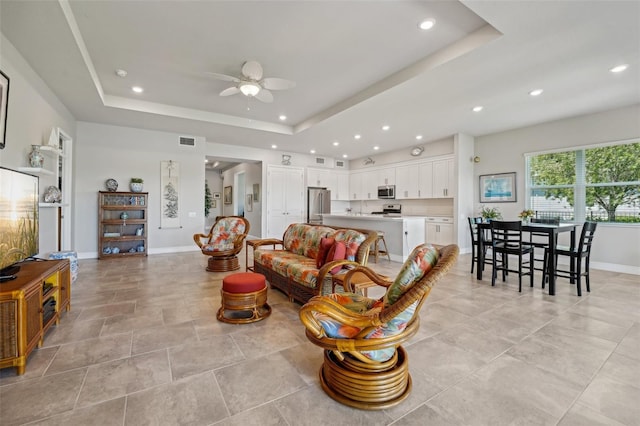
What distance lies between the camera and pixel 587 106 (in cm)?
483

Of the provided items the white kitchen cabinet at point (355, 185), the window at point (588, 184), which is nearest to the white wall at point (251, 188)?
the white kitchen cabinet at point (355, 185)

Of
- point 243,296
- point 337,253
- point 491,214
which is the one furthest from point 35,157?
point 491,214

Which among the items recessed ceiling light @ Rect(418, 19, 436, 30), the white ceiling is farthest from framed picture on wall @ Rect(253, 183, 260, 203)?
recessed ceiling light @ Rect(418, 19, 436, 30)

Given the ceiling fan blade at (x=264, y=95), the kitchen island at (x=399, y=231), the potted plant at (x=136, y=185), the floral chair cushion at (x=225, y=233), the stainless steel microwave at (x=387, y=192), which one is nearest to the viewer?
the ceiling fan blade at (x=264, y=95)

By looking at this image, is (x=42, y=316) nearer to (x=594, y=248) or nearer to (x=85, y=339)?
(x=85, y=339)

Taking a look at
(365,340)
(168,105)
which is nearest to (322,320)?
(365,340)

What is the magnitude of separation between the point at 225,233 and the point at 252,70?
111 inches

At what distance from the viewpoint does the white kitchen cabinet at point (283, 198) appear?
Result: 8586 mm

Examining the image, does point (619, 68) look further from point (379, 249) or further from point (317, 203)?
point (317, 203)

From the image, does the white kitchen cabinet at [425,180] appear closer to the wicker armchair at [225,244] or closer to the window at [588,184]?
the window at [588,184]

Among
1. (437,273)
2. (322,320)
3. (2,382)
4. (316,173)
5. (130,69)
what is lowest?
(2,382)

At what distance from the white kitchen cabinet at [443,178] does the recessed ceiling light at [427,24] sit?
4557 mm

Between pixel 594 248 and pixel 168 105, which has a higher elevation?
pixel 168 105

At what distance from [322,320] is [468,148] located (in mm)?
6768
